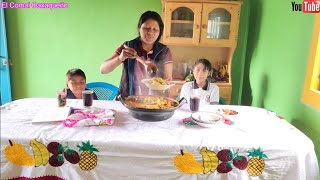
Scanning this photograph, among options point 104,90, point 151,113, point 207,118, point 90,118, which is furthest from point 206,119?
point 104,90

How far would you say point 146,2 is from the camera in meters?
2.56

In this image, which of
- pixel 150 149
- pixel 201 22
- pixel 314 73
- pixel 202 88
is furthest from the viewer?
pixel 201 22

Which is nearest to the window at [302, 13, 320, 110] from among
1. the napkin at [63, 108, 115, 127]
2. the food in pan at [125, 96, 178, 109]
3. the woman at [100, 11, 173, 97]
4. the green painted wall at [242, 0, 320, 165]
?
the green painted wall at [242, 0, 320, 165]

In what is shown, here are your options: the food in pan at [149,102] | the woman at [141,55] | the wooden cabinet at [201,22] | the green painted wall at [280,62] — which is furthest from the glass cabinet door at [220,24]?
the food in pan at [149,102]

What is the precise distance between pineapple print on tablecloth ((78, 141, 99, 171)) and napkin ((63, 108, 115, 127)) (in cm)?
17

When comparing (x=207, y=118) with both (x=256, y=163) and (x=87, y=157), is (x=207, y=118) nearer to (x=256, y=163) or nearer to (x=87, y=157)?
(x=256, y=163)

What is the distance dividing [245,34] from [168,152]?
6.47 ft

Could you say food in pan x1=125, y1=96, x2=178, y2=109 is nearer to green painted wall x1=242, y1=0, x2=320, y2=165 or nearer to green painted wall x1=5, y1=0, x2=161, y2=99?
green painted wall x1=242, y1=0, x2=320, y2=165

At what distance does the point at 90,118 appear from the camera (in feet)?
4.22

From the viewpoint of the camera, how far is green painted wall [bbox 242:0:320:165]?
1.54 metres

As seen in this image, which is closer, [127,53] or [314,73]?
[314,73]

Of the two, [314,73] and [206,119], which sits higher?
[314,73]

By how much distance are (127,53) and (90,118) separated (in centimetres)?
68

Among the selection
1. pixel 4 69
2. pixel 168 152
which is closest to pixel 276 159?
pixel 168 152
